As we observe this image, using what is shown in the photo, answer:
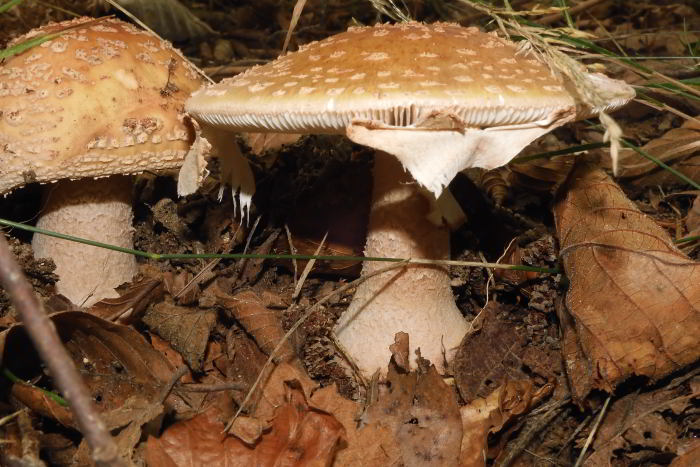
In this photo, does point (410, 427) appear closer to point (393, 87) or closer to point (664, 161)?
point (393, 87)

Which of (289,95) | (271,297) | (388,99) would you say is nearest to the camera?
(388,99)

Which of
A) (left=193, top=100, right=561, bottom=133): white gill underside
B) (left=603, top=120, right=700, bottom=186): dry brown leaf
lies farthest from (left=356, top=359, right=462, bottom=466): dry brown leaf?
(left=603, top=120, right=700, bottom=186): dry brown leaf

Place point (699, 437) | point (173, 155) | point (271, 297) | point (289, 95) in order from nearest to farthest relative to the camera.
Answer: point (289, 95) < point (699, 437) < point (173, 155) < point (271, 297)

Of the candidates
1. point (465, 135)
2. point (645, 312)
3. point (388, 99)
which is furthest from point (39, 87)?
point (645, 312)

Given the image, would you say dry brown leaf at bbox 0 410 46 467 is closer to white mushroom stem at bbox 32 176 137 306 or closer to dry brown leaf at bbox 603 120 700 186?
white mushroom stem at bbox 32 176 137 306

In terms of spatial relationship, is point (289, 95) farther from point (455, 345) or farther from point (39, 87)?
point (455, 345)

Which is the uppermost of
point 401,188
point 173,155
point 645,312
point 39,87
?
point 39,87

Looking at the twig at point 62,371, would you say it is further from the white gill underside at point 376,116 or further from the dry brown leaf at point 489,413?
the dry brown leaf at point 489,413
